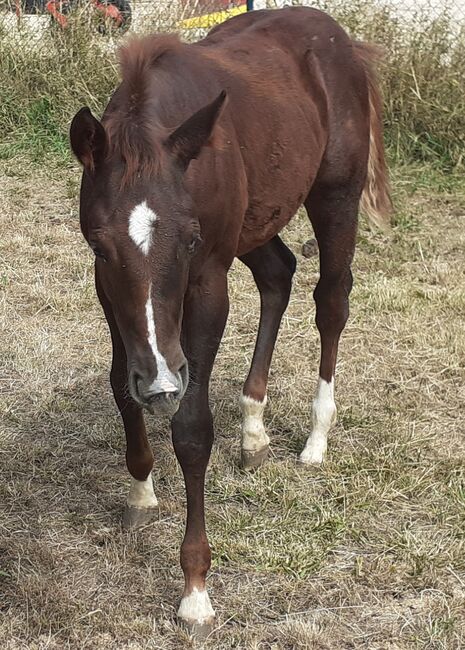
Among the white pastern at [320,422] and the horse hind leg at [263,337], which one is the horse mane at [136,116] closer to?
the horse hind leg at [263,337]

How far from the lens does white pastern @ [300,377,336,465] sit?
3.88m

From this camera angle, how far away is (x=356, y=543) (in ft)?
11.0

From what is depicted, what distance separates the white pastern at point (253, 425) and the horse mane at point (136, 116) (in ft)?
4.97

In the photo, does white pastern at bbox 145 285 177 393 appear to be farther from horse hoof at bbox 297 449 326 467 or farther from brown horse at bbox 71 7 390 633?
horse hoof at bbox 297 449 326 467

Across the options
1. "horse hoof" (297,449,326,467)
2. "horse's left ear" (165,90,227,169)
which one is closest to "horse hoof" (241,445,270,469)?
"horse hoof" (297,449,326,467)

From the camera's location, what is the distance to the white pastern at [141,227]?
2420 mm

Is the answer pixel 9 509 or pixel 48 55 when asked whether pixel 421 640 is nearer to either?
pixel 9 509

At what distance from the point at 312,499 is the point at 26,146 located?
4.63 meters

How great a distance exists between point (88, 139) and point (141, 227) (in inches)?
10.9

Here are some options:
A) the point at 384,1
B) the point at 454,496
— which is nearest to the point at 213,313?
the point at 454,496

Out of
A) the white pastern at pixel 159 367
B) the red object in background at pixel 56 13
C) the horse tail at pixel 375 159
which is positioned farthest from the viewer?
the red object in background at pixel 56 13

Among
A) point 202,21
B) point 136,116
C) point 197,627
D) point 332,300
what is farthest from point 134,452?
point 202,21

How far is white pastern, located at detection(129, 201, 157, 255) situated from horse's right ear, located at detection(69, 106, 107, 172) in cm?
21

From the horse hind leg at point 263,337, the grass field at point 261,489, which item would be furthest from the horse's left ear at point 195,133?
the horse hind leg at point 263,337
